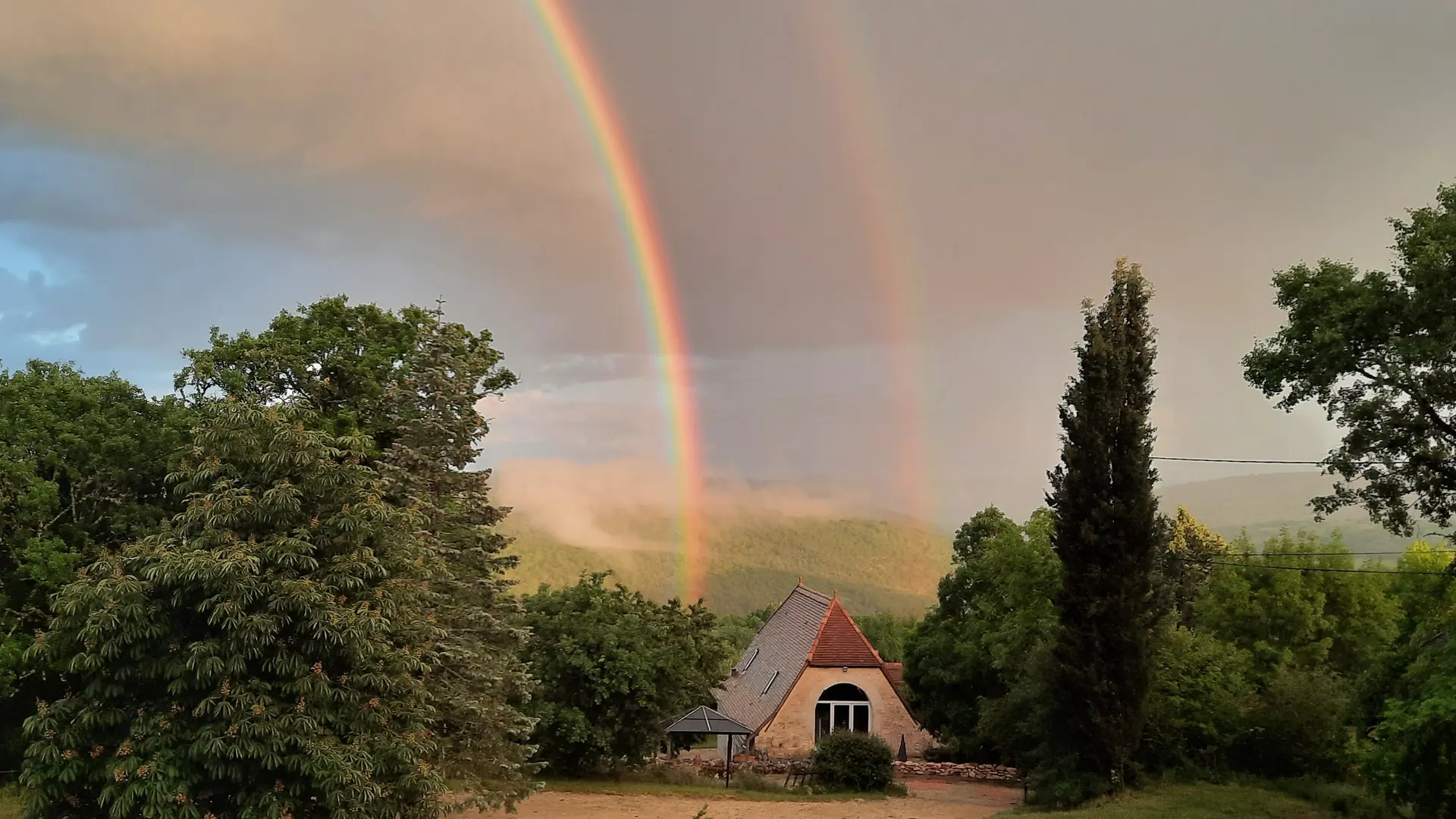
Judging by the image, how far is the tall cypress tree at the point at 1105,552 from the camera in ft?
72.8

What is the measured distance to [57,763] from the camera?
35.8 ft

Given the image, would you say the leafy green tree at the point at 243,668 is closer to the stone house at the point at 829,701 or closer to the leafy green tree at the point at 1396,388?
the leafy green tree at the point at 1396,388

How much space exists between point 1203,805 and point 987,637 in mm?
14341

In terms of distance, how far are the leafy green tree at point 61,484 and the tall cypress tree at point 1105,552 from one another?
73.0 feet

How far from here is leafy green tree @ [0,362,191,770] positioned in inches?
795

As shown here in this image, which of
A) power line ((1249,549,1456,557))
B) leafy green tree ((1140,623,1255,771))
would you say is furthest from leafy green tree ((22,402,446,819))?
power line ((1249,549,1456,557))

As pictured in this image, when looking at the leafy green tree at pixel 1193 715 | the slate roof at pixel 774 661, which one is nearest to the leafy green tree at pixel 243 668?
the leafy green tree at pixel 1193 715

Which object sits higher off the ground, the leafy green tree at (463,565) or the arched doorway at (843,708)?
the leafy green tree at (463,565)

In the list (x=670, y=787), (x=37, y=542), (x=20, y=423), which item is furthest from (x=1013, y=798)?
(x=20, y=423)

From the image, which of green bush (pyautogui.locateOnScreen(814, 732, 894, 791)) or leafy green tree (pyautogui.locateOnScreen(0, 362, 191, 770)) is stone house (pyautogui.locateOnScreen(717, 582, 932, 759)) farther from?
leafy green tree (pyautogui.locateOnScreen(0, 362, 191, 770))

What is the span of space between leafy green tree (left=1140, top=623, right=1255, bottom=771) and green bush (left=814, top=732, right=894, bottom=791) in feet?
25.9

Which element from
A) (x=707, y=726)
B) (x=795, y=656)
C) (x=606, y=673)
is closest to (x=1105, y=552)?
(x=707, y=726)

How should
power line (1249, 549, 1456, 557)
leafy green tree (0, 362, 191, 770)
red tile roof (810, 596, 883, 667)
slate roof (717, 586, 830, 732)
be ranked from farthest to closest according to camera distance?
slate roof (717, 586, 830, 732), red tile roof (810, 596, 883, 667), power line (1249, 549, 1456, 557), leafy green tree (0, 362, 191, 770)

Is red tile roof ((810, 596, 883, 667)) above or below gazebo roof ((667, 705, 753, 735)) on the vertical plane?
above
